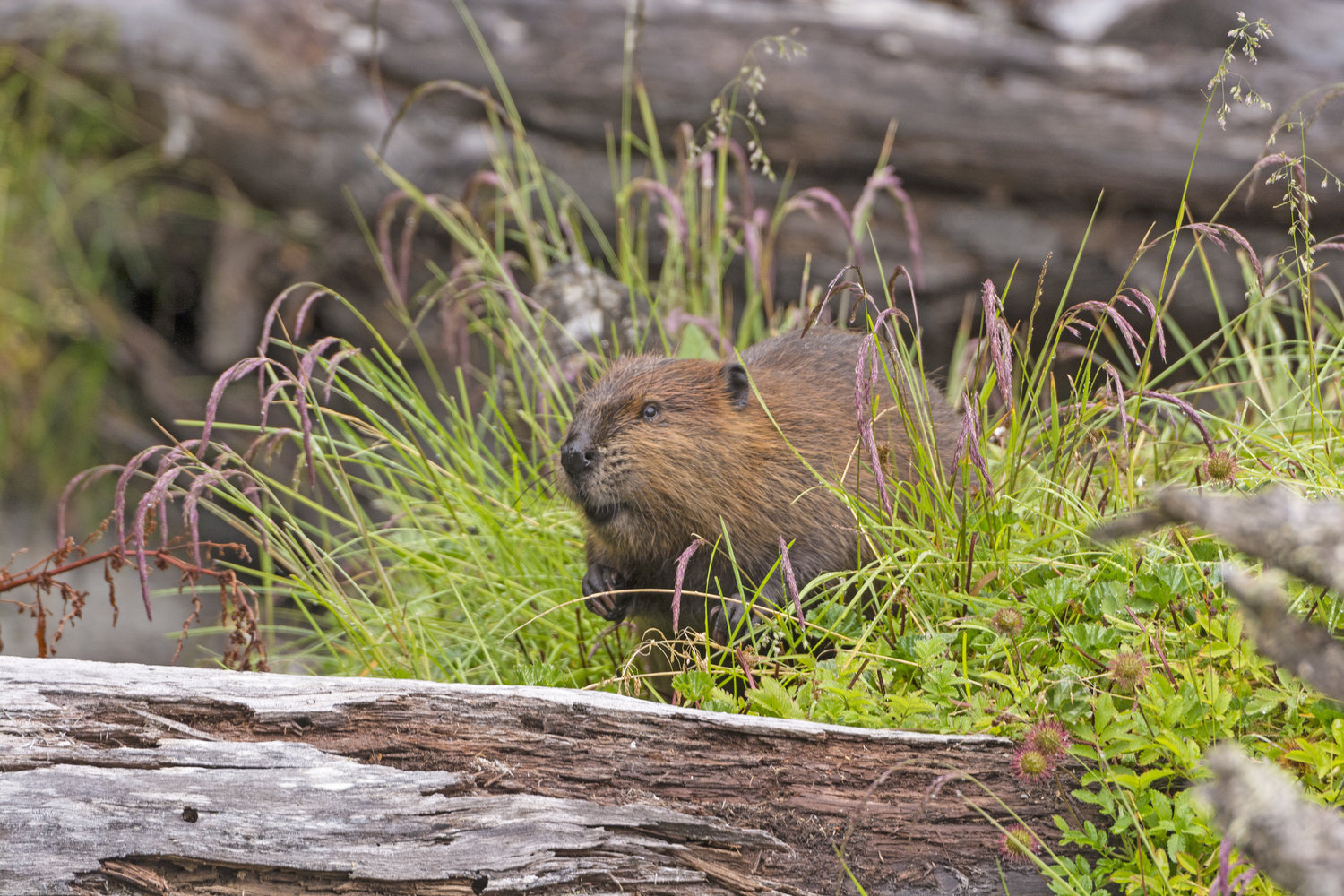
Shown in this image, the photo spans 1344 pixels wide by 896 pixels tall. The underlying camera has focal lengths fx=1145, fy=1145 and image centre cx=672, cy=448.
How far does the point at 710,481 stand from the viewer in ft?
11.3

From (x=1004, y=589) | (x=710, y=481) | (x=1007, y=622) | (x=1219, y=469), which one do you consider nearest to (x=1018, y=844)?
(x=1007, y=622)

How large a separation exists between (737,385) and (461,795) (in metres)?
1.59

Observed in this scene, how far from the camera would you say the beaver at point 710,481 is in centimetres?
340

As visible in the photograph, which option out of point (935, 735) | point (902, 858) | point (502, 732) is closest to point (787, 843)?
point (902, 858)

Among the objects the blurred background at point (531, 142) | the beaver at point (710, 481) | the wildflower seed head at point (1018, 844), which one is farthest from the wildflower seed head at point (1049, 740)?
the blurred background at point (531, 142)

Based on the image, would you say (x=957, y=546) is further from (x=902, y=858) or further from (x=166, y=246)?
(x=166, y=246)

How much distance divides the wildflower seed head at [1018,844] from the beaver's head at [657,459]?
1257mm

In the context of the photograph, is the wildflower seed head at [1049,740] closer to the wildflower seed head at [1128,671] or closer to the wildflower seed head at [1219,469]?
the wildflower seed head at [1128,671]

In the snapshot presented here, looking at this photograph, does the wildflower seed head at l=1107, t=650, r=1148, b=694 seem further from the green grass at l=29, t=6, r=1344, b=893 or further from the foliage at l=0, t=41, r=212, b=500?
the foliage at l=0, t=41, r=212, b=500

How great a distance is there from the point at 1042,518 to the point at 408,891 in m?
2.06

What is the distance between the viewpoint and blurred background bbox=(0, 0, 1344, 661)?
652cm

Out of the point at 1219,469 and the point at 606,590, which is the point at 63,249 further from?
the point at 1219,469

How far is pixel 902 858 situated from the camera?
2559 mm

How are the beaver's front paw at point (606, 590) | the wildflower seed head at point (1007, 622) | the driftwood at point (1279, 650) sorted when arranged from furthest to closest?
the beaver's front paw at point (606, 590)
the wildflower seed head at point (1007, 622)
the driftwood at point (1279, 650)
